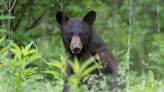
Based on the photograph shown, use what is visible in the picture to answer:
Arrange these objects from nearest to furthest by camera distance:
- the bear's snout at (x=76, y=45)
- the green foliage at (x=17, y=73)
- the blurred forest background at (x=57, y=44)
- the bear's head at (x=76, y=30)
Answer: the green foliage at (x=17, y=73)
the blurred forest background at (x=57, y=44)
the bear's snout at (x=76, y=45)
the bear's head at (x=76, y=30)

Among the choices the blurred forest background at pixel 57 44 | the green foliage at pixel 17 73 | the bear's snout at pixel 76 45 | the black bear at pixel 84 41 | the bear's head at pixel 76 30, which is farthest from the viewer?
the bear's head at pixel 76 30

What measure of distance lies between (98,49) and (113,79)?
757mm

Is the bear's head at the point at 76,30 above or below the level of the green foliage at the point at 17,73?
above

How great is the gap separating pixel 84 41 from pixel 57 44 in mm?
3642

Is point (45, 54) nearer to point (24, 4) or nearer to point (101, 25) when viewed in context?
point (24, 4)

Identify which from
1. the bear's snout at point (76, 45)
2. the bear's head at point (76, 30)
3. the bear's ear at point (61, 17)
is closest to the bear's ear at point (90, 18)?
the bear's head at point (76, 30)

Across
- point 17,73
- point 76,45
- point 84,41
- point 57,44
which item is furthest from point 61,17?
point 57,44

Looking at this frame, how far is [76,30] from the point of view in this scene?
895 cm

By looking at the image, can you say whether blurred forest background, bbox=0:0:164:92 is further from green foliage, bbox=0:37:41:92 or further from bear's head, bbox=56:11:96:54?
bear's head, bbox=56:11:96:54

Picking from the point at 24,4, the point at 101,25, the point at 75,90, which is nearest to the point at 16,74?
the point at 75,90

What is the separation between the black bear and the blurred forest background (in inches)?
8.1

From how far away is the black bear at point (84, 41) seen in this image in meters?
8.23

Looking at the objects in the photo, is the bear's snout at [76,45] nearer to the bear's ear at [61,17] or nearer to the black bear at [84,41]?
the black bear at [84,41]

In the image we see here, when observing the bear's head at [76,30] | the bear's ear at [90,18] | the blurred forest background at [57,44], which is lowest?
the blurred forest background at [57,44]
